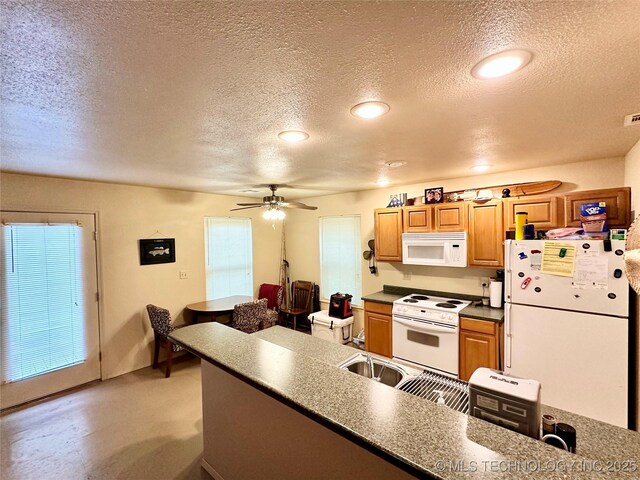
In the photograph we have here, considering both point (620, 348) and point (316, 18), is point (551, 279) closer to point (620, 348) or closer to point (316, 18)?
Result: point (620, 348)

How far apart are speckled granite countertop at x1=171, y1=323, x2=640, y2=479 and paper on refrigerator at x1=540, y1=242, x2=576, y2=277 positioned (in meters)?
1.64

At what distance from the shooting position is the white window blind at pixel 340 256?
476cm

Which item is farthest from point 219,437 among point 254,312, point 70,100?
point 70,100

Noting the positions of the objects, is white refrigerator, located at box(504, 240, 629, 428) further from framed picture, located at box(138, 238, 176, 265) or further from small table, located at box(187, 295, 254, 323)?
framed picture, located at box(138, 238, 176, 265)

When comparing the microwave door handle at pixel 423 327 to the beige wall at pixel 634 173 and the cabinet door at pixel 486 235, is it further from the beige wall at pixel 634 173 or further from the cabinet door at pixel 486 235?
the beige wall at pixel 634 173

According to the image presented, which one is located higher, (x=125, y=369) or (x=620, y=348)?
(x=620, y=348)

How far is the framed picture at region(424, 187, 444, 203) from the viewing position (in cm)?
357

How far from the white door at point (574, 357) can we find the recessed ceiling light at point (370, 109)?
7.63 ft

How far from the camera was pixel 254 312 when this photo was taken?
379 cm

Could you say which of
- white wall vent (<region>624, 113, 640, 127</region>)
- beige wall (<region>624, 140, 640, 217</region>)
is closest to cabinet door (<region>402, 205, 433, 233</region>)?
beige wall (<region>624, 140, 640, 217</region>)

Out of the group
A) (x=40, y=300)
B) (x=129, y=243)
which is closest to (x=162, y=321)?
(x=129, y=243)

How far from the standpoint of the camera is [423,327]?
330 cm

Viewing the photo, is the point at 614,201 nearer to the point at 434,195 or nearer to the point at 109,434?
the point at 434,195

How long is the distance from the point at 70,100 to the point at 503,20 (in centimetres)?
186
